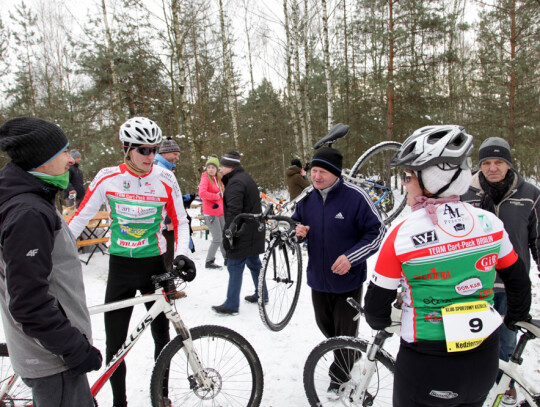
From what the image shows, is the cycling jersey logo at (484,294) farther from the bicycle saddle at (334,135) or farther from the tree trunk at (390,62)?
the tree trunk at (390,62)

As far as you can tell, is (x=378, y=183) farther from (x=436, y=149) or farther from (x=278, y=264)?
(x=436, y=149)

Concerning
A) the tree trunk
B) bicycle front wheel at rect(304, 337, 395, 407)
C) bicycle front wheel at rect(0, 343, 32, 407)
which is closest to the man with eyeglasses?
bicycle front wheel at rect(0, 343, 32, 407)

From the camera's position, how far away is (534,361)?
343 centimetres

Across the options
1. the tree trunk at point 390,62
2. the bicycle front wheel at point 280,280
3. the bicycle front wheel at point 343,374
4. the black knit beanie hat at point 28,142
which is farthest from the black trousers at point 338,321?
the tree trunk at point 390,62

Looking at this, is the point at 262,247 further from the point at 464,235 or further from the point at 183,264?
the point at 464,235

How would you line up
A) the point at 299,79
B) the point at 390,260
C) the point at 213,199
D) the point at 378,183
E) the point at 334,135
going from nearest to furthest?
1. the point at 390,260
2. the point at 334,135
3. the point at 213,199
4. the point at 378,183
5. the point at 299,79

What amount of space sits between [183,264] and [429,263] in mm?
1707

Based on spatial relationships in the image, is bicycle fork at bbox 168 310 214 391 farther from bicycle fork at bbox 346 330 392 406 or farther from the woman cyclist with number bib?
the woman cyclist with number bib

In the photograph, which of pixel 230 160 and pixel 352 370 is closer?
pixel 352 370

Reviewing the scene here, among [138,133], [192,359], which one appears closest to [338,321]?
[192,359]

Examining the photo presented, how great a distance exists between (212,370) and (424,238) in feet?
6.37

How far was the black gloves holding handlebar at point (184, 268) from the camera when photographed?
2490 mm

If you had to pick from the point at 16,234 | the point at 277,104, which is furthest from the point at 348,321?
the point at 277,104

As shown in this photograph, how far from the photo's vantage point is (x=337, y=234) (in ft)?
9.07
